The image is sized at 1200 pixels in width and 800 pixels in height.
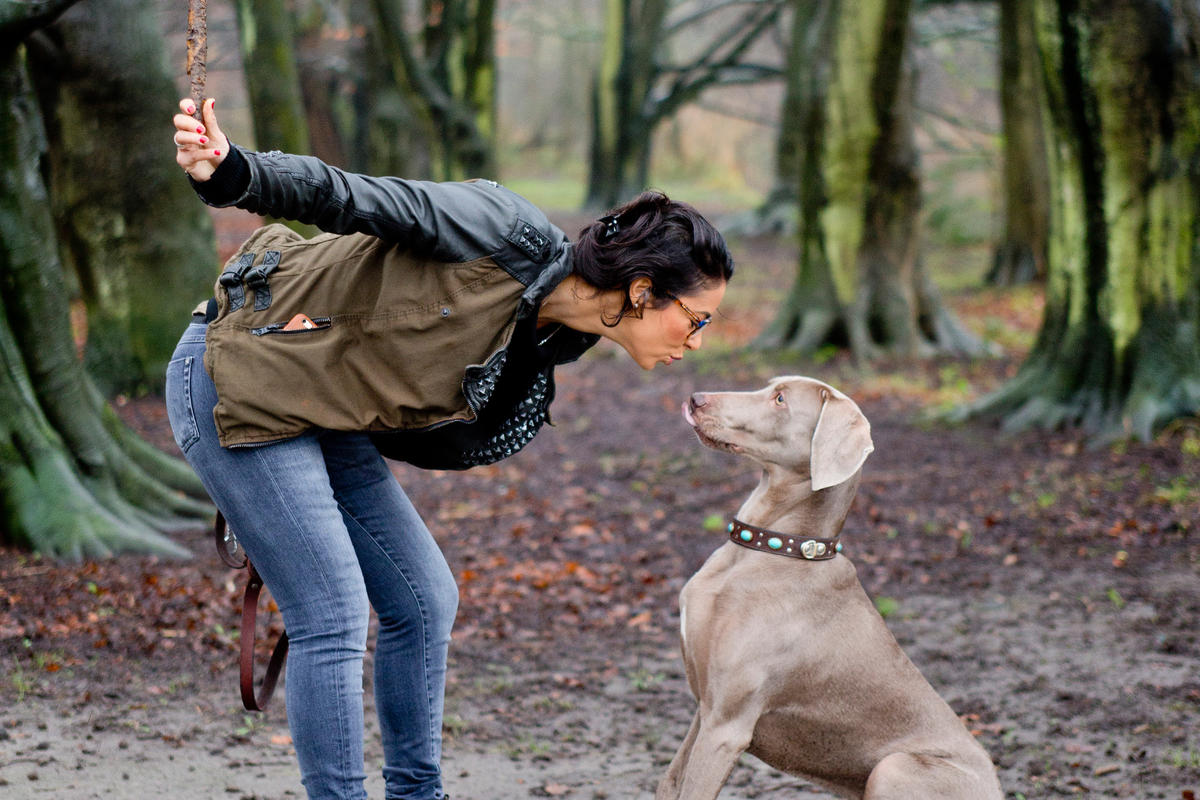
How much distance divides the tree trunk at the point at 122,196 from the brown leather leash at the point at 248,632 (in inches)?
248

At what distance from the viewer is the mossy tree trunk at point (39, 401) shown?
235 inches

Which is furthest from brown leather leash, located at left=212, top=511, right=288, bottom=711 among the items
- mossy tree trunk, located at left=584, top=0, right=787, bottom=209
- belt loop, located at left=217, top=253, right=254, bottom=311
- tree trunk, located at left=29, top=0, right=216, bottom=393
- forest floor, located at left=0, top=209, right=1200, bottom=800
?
mossy tree trunk, located at left=584, top=0, right=787, bottom=209

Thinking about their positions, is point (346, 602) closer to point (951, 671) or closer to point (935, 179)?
point (951, 671)

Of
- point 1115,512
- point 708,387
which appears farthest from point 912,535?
point 708,387

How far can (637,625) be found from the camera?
6.23 m

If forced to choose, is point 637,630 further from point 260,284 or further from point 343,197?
point 343,197

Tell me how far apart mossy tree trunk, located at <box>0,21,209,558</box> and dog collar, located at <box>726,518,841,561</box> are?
3750 millimetres

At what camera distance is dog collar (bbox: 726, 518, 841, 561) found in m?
3.79

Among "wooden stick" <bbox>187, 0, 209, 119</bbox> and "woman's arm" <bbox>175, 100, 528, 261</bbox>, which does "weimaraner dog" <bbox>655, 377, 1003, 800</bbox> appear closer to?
"woman's arm" <bbox>175, 100, 528, 261</bbox>

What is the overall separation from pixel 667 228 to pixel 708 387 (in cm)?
865

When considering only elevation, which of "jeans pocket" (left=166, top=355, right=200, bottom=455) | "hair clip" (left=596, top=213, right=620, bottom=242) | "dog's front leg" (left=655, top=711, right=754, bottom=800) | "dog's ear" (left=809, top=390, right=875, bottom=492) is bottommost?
"dog's front leg" (left=655, top=711, right=754, bottom=800)

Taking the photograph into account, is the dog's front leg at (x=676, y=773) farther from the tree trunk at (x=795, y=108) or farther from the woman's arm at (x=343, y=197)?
the tree trunk at (x=795, y=108)

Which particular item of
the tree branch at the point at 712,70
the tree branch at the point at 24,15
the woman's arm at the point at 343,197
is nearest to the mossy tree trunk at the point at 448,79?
the tree branch at the point at 712,70

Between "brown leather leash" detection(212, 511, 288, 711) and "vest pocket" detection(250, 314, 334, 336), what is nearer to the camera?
"vest pocket" detection(250, 314, 334, 336)
